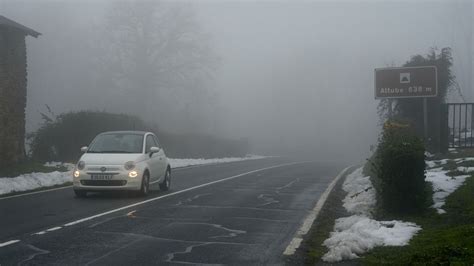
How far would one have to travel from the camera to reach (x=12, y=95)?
2161 centimetres

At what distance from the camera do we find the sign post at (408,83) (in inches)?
700

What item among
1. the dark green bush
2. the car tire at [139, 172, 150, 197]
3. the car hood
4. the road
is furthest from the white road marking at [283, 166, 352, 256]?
the car hood

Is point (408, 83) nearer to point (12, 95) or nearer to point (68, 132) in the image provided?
point (12, 95)

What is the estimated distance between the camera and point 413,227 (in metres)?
8.91

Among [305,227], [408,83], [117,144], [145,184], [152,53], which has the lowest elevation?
[305,227]

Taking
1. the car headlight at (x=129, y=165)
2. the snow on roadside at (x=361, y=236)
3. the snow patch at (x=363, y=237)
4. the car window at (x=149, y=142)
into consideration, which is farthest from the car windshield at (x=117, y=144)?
the snow patch at (x=363, y=237)

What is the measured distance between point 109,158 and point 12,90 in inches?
360

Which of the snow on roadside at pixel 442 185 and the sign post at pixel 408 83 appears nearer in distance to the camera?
the snow on roadside at pixel 442 185

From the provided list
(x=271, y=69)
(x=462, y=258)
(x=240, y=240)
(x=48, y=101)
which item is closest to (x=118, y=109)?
(x=48, y=101)

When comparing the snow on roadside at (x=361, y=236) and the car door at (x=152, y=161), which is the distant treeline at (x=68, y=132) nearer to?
the car door at (x=152, y=161)

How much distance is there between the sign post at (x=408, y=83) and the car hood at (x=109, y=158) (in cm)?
821

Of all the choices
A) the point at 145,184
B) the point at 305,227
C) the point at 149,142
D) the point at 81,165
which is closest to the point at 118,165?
the point at 81,165

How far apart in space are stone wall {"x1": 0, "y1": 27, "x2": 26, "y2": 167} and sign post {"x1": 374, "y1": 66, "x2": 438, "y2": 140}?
1278cm

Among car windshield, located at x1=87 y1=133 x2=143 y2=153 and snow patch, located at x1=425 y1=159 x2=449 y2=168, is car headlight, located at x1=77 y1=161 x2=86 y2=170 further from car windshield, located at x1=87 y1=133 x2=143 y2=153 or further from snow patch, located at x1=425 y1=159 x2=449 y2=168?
snow patch, located at x1=425 y1=159 x2=449 y2=168
